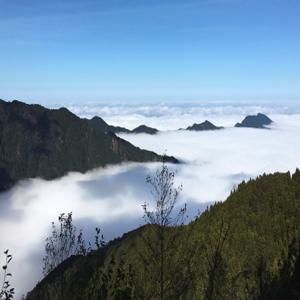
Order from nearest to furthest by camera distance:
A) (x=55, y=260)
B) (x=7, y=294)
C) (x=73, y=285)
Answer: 1. (x=7, y=294)
2. (x=73, y=285)
3. (x=55, y=260)

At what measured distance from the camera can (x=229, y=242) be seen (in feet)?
643

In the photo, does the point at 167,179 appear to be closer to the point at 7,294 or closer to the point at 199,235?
Answer: the point at 7,294

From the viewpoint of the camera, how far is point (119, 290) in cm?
1705

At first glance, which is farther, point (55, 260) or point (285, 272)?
point (285, 272)

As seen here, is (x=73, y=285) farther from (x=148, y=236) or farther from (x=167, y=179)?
(x=167, y=179)

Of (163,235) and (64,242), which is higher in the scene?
(163,235)

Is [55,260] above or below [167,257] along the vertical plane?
below

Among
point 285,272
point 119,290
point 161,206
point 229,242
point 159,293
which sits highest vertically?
point 161,206

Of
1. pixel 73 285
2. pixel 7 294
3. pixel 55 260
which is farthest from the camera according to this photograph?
pixel 55 260

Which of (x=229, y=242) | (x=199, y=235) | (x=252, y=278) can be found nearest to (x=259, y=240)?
(x=229, y=242)

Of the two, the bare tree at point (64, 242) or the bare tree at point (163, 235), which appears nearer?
the bare tree at point (163, 235)

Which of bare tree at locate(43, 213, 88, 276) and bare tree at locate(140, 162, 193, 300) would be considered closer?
bare tree at locate(140, 162, 193, 300)

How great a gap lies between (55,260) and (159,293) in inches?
396

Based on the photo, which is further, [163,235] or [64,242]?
[64,242]
